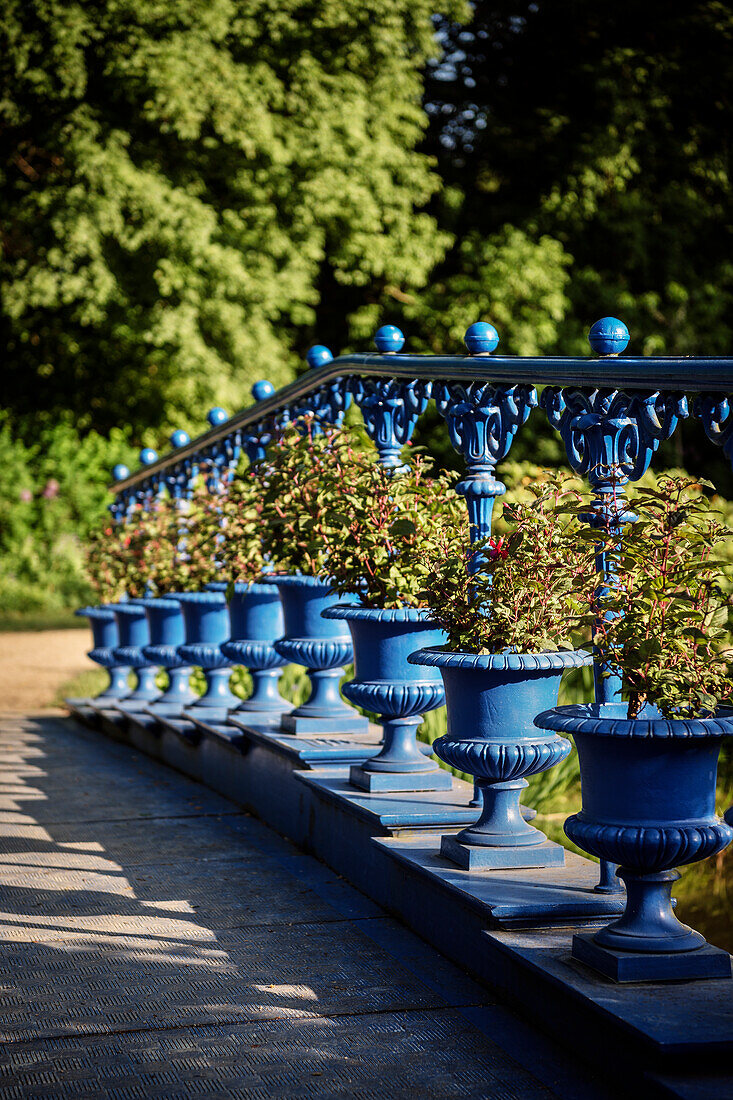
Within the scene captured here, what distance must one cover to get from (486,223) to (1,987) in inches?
743

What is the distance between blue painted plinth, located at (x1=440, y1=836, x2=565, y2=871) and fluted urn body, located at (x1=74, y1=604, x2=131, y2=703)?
472cm

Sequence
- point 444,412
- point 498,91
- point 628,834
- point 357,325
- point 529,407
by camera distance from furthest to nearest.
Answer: point 498,91 < point 357,325 < point 444,412 < point 529,407 < point 628,834

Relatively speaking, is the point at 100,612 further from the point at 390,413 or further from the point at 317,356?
the point at 390,413

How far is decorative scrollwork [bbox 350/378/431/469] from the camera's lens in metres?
4.04

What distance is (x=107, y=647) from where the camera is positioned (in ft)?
25.3

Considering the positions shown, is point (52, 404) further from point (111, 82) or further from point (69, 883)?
point (69, 883)

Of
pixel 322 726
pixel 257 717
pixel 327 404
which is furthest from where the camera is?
pixel 257 717

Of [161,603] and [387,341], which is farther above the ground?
[387,341]

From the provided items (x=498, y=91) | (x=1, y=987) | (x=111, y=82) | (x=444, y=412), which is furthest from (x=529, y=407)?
(x=498, y=91)

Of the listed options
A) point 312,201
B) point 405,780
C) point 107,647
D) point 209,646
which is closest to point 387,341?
point 405,780

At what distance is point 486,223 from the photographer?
2044cm

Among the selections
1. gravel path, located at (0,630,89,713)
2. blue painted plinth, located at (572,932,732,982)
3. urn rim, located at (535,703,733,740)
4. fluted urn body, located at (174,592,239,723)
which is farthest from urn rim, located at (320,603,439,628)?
gravel path, located at (0,630,89,713)

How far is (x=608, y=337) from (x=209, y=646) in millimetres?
3227

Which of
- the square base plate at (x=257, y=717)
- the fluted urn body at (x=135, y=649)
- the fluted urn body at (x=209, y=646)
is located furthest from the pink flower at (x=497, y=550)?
the fluted urn body at (x=135, y=649)
